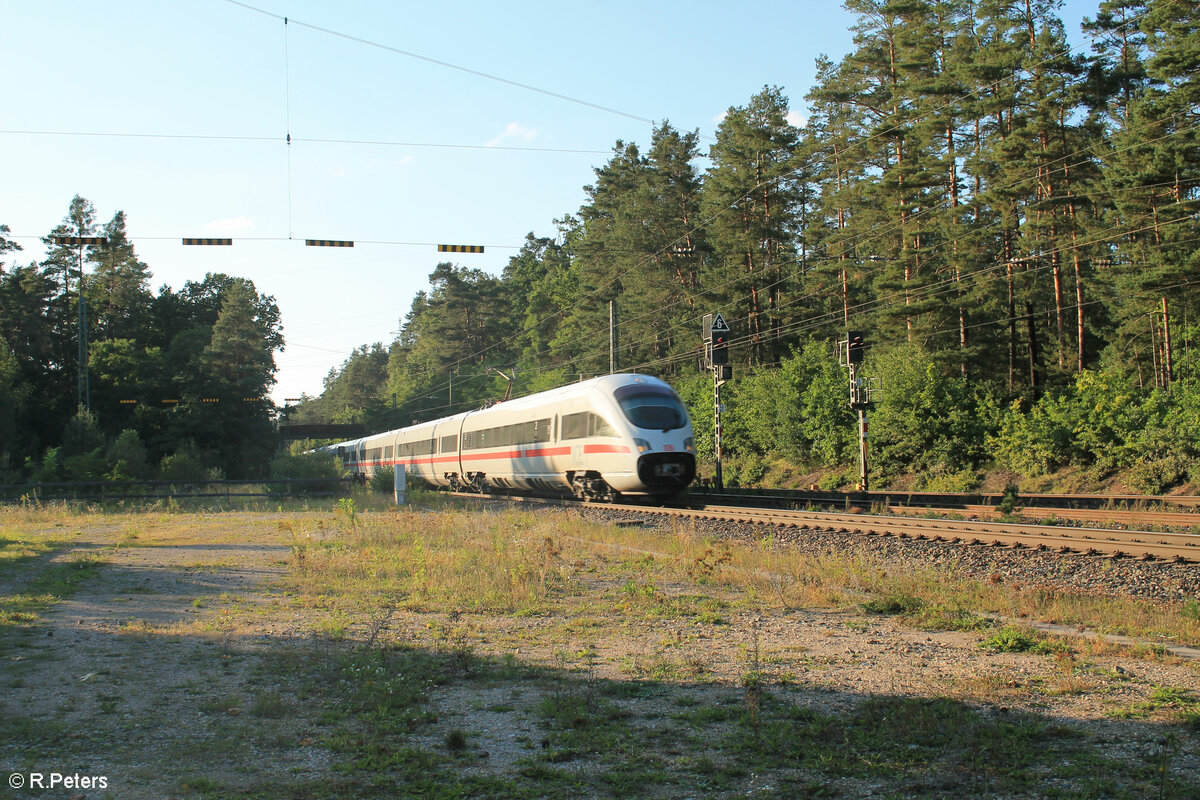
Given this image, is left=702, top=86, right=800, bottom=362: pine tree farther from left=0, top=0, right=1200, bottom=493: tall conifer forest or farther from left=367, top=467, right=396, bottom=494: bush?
left=367, top=467, right=396, bottom=494: bush

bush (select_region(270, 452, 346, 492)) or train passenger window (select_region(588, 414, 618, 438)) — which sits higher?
train passenger window (select_region(588, 414, 618, 438))

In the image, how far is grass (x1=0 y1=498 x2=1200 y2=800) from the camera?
4.44m

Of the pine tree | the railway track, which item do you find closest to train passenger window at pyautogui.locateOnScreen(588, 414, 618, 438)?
the railway track

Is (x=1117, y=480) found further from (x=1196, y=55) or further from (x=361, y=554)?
(x=361, y=554)

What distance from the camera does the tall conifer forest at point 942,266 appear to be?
2964cm

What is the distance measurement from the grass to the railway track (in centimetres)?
222

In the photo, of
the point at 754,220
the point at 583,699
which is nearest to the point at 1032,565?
the point at 583,699

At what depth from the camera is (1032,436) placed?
27.9m

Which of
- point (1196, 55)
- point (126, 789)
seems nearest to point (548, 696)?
point (126, 789)

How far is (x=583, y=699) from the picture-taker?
5.81 meters

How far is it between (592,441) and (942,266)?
24.9m

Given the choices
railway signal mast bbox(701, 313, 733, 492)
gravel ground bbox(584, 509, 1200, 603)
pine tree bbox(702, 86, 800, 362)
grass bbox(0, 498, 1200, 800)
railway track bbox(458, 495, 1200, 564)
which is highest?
pine tree bbox(702, 86, 800, 362)

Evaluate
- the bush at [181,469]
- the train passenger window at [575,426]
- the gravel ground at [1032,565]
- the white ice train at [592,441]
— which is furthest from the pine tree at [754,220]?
the gravel ground at [1032,565]

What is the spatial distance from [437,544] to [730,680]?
9332mm
